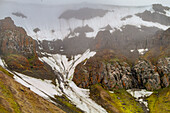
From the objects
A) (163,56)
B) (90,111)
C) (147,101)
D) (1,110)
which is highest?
(1,110)

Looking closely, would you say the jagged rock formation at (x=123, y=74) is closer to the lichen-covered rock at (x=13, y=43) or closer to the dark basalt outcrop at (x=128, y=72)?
the dark basalt outcrop at (x=128, y=72)

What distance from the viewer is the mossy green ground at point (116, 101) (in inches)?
4022

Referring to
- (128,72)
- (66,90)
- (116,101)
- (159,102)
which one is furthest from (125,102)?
(66,90)

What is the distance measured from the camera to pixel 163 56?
15950cm

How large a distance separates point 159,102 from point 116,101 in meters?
34.0

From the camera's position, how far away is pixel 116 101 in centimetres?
11544

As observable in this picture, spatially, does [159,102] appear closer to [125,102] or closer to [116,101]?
[125,102]

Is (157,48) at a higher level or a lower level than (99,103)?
higher

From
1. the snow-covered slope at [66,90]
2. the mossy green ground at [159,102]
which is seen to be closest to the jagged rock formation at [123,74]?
the snow-covered slope at [66,90]

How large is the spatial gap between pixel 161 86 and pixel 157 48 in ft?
207

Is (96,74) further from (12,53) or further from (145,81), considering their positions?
(12,53)

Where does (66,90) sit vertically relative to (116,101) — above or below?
above

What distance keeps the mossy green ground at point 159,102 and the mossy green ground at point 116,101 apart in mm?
10037

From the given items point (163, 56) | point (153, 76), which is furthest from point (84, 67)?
point (163, 56)
